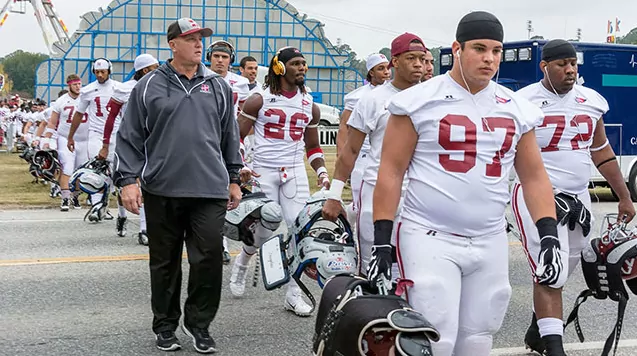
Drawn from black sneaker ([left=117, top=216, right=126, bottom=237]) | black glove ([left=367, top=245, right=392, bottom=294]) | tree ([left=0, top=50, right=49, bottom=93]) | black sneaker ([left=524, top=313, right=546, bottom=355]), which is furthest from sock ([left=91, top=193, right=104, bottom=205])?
tree ([left=0, top=50, right=49, bottom=93])

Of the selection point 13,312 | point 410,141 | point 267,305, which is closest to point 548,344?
point 410,141

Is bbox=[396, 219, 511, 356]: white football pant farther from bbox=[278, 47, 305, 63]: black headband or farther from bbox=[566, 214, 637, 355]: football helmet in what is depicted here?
bbox=[278, 47, 305, 63]: black headband

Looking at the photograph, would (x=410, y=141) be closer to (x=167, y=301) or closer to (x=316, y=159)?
(x=167, y=301)

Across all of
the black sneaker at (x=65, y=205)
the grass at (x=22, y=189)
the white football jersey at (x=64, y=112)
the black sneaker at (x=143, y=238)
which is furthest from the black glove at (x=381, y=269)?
the grass at (x=22, y=189)

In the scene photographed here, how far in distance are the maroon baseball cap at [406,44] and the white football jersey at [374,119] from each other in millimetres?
267

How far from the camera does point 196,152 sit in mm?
5949

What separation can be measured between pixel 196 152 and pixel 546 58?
A: 2.47 meters

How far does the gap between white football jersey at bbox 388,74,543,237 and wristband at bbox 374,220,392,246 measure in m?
0.18

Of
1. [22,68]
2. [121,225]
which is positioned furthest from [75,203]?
[22,68]

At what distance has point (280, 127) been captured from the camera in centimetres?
767

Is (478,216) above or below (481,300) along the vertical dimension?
above

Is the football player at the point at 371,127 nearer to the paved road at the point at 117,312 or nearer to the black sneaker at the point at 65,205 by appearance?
the paved road at the point at 117,312

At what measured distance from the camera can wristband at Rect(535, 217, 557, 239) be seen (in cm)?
434

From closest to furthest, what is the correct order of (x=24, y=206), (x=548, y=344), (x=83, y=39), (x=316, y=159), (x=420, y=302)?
(x=420, y=302), (x=548, y=344), (x=316, y=159), (x=24, y=206), (x=83, y=39)
